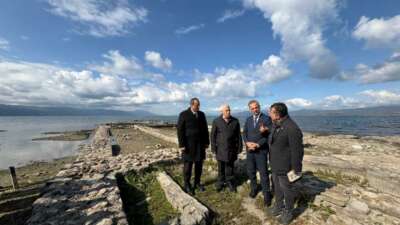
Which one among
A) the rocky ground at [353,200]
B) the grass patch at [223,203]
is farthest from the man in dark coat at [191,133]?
the rocky ground at [353,200]

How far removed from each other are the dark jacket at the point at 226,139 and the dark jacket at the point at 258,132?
0.54 metres

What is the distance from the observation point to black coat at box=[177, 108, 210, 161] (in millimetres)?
6172

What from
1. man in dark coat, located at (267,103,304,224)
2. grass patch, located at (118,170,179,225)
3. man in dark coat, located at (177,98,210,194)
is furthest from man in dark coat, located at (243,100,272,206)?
grass patch, located at (118,170,179,225)

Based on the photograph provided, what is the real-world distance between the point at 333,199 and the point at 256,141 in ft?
6.56

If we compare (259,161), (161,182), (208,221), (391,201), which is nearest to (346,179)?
(391,201)

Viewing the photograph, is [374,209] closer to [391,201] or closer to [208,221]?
[391,201]

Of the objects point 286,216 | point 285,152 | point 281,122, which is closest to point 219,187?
point 286,216

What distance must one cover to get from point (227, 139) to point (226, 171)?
3.41ft

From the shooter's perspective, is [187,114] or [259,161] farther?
[187,114]

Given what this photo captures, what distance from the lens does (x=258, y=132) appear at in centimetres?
534

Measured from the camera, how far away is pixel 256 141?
17.6ft

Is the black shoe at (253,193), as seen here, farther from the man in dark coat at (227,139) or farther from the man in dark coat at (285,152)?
the man in dark coat at (285,152)

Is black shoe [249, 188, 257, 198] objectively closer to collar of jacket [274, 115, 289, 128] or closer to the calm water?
collar of jacket [274, 115, 289, 128]

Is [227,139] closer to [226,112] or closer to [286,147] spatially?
[226,112]
